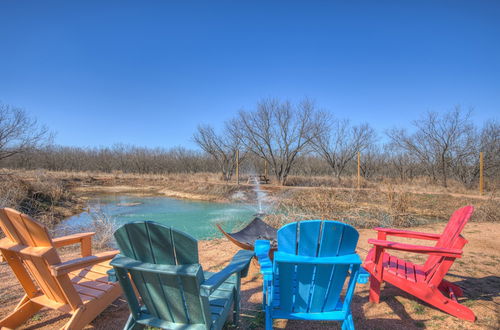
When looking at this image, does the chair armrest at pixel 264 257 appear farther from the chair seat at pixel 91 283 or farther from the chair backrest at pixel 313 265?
the chair seat at pixel 91 283

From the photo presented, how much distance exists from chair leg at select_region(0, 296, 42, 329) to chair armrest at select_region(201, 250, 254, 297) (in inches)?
72.0

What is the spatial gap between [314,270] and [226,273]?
24.3 inches

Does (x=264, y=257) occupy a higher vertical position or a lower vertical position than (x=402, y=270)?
higher

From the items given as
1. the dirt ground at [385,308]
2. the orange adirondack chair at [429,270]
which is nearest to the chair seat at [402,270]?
the orange adirondack chair at [429,270]

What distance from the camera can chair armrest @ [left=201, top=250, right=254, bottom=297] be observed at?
1518 millimetres

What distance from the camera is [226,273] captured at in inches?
68.3

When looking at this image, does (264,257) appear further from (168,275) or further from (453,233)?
(453,233)

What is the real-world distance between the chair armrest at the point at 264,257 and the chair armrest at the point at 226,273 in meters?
0.09

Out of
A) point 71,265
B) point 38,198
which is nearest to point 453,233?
point 71,265

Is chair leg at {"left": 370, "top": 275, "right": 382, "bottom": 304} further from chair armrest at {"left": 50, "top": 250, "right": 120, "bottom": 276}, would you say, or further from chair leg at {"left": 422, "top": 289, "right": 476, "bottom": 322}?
chair armrest at {"left": 50, "top": 250, "right": 120, "bottom": 276}

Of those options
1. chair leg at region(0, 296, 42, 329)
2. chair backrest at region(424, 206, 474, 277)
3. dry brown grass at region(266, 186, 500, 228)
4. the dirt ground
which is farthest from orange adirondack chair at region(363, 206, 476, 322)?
dry brown grass at region(266, 186, 500, 228)

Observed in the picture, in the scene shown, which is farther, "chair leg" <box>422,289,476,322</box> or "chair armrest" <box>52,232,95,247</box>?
"chair armrest" <box>52,232,95,247</box>

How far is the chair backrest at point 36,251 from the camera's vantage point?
74.9 inches

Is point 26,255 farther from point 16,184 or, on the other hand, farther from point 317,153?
point 317,153
